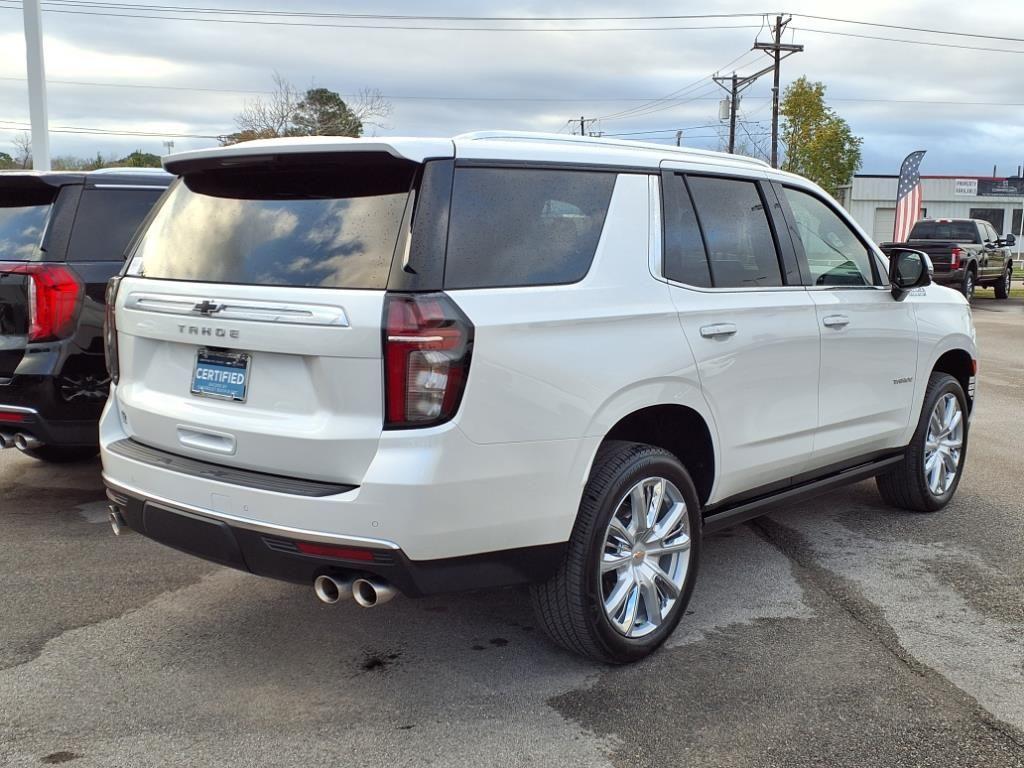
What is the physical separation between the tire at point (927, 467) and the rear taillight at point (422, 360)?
11.5ft

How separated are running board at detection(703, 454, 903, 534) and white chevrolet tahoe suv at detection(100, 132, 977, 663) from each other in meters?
0.03

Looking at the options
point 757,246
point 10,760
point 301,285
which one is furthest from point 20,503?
point 757,246

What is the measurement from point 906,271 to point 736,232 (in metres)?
1.45

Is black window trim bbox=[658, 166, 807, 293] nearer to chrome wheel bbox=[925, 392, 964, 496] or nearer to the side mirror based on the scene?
the side mirror

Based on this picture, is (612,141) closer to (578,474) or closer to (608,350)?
(608,350)

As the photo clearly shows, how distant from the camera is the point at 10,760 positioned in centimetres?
314

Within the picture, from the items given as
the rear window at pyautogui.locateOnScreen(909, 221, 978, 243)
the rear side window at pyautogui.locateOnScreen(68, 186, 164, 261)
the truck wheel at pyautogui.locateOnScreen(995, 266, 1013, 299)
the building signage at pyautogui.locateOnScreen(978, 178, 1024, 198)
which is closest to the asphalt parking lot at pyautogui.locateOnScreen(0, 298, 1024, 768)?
the rear side window at pyautogui.locateOnScreen(68, 186, 164, 261)

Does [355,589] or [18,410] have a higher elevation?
[18,410]

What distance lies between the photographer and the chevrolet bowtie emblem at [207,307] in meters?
3.42

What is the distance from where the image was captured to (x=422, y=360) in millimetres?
3105

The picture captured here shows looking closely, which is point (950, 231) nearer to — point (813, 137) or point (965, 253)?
point (965, 253)

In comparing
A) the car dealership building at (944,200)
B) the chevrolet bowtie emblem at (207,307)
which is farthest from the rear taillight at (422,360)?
the car dealership building at (944,200)

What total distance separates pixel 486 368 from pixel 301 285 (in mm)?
665

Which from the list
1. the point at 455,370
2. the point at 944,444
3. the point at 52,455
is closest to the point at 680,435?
the point at 455,370
